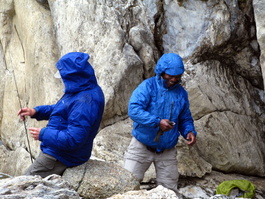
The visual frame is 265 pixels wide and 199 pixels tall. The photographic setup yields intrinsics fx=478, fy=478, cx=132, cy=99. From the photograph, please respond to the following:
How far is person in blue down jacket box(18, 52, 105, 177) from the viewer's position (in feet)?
16.8

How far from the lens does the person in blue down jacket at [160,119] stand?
651 cm

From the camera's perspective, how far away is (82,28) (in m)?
9.48

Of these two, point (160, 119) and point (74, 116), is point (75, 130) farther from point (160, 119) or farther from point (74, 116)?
point (160, 119)

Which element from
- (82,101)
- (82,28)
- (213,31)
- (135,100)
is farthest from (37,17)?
(82,101)

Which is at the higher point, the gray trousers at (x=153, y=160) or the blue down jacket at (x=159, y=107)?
the blue down jacket at (x=159, y=107)

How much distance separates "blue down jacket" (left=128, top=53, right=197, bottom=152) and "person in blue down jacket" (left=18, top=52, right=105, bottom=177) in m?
1.21

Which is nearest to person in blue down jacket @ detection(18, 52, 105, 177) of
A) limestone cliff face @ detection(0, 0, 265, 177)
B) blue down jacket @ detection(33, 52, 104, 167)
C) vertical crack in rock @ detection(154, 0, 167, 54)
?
blue down jacket @ detection(33, 52, 104, 167)

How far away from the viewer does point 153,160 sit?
23.0ft

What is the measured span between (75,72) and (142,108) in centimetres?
151

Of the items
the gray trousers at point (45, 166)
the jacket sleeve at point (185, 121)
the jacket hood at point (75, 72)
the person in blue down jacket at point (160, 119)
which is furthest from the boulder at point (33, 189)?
the jacket sleeve at point (185, 121)

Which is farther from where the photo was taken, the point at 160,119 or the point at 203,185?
the point at 203,185

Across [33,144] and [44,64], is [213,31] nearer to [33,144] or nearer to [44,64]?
[44,64]

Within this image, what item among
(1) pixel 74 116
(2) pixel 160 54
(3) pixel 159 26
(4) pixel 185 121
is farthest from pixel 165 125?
(3) pixel 159 26

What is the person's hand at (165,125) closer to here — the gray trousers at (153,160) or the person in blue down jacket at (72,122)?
the gray trousers at (153,160)
